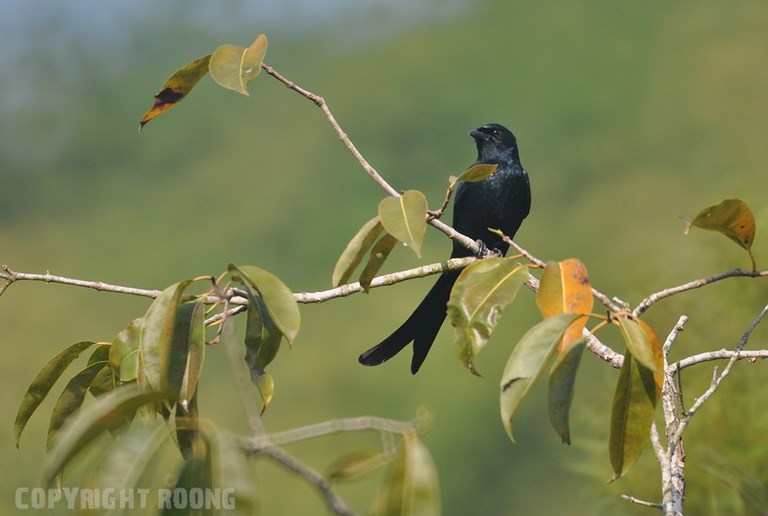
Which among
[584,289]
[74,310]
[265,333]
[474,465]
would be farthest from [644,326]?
[74,310]

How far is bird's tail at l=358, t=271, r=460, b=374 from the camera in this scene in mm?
3099

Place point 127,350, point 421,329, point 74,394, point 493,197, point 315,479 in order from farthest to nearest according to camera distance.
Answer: point 493,197, point 421,329, point 74,394, point 127,350, point 315,479

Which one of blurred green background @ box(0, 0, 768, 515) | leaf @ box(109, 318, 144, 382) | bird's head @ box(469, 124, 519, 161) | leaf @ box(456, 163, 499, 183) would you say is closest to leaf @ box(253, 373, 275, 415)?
leaf @ box(109, 318, 144, 382)

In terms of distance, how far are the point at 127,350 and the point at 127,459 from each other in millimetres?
668

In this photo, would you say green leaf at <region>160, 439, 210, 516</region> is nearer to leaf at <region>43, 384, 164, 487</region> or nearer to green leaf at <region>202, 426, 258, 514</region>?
green leaf at <region>202, 426, 258, 514</region>

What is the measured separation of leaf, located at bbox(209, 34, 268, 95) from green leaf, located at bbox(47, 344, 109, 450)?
1.78ft

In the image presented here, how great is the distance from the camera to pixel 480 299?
1.89 m

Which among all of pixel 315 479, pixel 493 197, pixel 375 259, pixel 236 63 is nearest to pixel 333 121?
pixel 236 63

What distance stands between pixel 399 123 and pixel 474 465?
664 inches

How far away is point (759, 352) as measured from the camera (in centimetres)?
238

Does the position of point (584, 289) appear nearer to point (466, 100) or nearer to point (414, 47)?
point (466, 100)

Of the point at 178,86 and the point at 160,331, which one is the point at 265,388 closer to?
the point at 160,331

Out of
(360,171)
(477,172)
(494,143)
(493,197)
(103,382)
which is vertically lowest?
(103,382)

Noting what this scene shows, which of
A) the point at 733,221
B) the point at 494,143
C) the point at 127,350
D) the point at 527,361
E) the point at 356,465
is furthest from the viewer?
the point at 494,143
